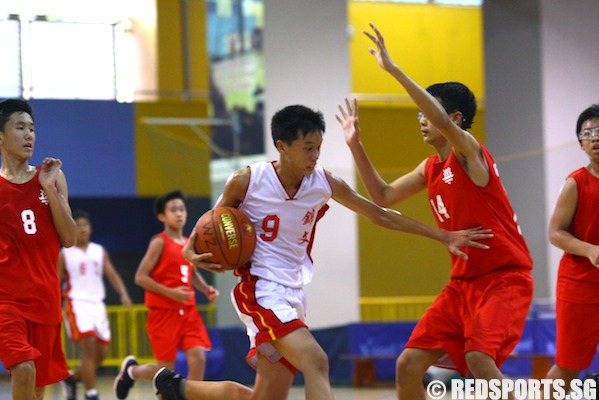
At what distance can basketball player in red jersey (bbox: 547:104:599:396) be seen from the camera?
235 inches

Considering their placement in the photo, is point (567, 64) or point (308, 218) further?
point (567, 64)

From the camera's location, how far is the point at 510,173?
12.4 metres

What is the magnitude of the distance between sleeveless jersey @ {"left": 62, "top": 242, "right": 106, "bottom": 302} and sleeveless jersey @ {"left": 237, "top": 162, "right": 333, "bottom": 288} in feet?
18.1

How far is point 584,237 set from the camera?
6031mm

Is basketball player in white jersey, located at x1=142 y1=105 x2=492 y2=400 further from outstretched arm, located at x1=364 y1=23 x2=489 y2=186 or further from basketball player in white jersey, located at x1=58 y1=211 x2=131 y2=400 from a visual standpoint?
basketball player in white jersey, located at x1=58 y1=211 x2=131 y2=400

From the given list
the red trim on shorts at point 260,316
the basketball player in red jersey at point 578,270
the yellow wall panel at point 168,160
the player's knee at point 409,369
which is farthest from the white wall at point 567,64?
the red trim on shorts at point 260,316

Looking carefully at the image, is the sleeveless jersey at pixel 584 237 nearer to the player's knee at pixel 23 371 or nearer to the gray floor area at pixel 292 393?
the player's knee at pixel 23 371

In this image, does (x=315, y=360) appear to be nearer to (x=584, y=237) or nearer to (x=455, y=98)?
(x=455, y=98)

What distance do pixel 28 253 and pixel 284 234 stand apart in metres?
1.42

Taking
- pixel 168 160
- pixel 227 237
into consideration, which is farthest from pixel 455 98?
pixel 168 160

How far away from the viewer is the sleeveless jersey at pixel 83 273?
34.5 feet

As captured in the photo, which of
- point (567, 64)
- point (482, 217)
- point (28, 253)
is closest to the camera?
point (482, 217)

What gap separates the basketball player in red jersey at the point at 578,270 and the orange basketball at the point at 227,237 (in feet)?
6.40

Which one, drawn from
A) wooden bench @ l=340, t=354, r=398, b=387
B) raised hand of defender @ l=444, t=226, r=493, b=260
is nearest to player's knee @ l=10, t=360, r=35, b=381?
raised hand of defender @ l=444, t=226, r=493, b=260
